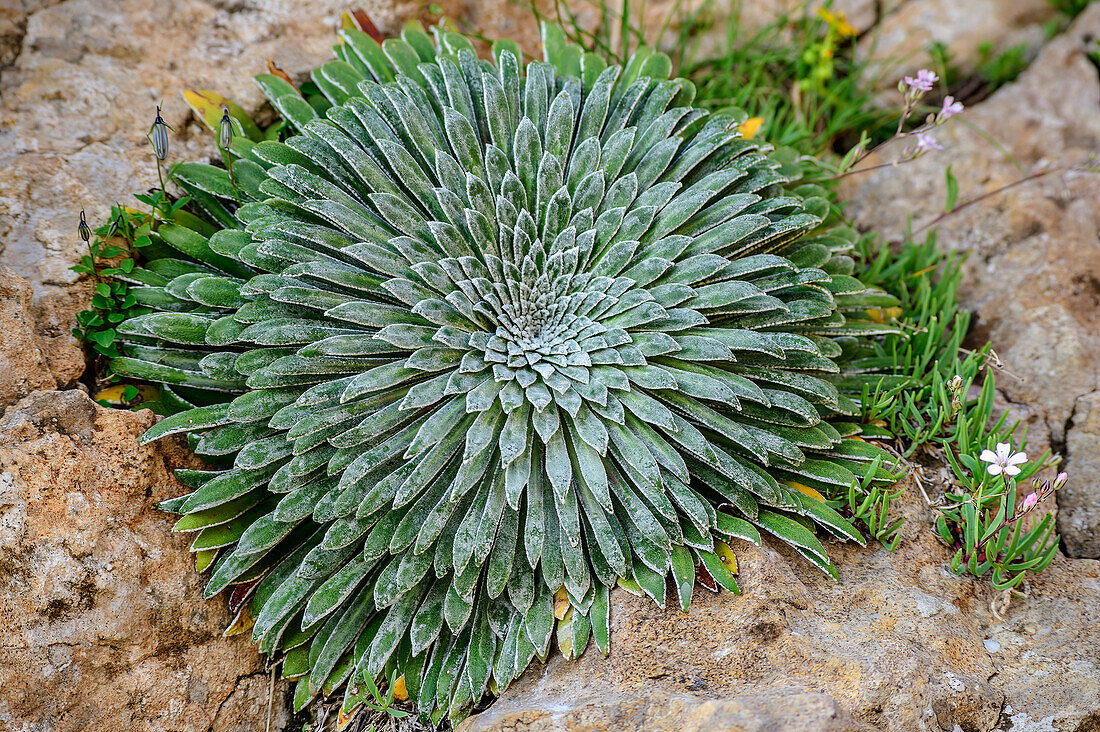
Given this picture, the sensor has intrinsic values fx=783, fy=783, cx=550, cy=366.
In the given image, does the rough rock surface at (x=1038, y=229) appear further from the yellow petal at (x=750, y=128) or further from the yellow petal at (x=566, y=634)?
the yellow petal at (x=566, y=634)

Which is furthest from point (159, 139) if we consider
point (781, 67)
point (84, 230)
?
point (781, 67)

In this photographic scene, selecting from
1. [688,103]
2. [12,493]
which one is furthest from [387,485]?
[688,103]

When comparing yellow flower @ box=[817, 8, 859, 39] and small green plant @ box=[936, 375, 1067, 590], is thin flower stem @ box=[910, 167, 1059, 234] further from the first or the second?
yellow flower @ box=[817, 8, 859, 39]

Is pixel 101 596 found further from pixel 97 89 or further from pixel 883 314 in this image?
pixel 883 314

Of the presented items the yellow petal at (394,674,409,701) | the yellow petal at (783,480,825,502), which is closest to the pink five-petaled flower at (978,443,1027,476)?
the yellow petal at (783,480,825,502)

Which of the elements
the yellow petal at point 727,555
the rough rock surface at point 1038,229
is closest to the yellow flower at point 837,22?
the rough rock surface at point 1038,229

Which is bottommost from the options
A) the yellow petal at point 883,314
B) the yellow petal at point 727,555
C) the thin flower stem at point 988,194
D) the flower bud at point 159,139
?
the yellow petal at point 727,555
